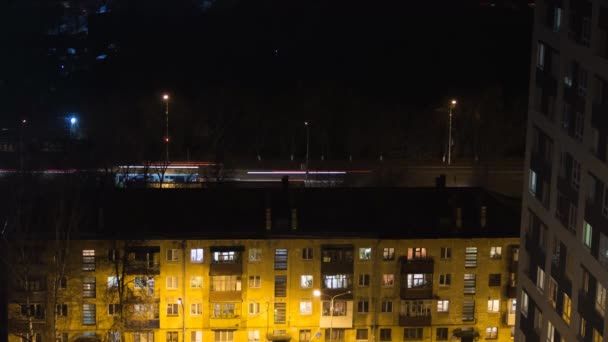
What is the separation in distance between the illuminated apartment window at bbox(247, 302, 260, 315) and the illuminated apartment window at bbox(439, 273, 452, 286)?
14.6 ft

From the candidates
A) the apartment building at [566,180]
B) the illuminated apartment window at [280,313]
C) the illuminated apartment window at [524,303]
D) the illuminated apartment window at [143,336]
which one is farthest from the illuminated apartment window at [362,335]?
the illuminated apartment window at [524,303]

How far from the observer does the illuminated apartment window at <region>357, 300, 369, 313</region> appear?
2248 centimetres

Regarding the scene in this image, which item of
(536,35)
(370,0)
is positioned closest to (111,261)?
(536,35)

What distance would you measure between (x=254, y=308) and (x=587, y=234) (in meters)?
11.5

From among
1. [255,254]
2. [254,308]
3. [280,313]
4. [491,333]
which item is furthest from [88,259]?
[491,333]

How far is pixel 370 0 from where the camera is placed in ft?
194

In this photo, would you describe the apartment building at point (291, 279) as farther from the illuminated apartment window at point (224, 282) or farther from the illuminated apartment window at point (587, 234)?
the illuminated apartment window at point (587, 234)

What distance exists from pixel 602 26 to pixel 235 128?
28087 millimetres

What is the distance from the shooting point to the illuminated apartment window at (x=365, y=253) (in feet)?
73.2

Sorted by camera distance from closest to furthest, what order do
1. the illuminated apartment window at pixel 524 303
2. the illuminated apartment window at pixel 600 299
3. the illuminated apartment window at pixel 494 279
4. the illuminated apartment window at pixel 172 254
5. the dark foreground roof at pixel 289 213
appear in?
the illuminated apartment window at pixel 600 299, the illuminated apartment window at pixel 524 303, the illuminated apartment window at pixel 172 254, the dark foreground roof at pixel 289 213, the illuminated apartment window at pixel 494 279

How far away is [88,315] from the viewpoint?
72.0 feet

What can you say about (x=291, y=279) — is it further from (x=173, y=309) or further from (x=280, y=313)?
(x=173, y=309)

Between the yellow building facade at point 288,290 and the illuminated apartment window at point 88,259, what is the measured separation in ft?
0.08

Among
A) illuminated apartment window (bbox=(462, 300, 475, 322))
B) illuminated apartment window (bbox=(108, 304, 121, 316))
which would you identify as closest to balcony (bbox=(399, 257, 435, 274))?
illuminated apartment window (bbox=(462, 300, 475, 322))
